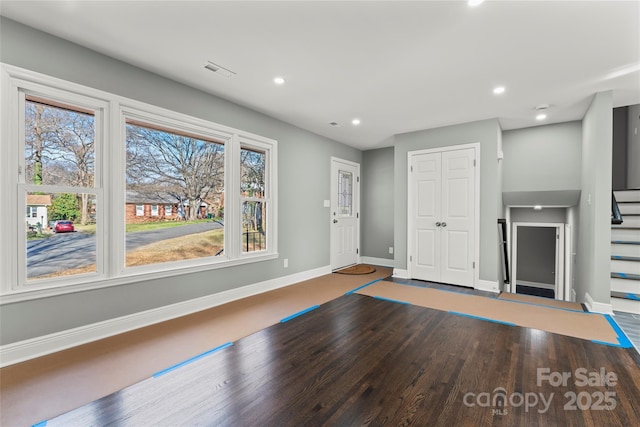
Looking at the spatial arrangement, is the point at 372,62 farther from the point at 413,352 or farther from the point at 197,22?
the point at 413,352

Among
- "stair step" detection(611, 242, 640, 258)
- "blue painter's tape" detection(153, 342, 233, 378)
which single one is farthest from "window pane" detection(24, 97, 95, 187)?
"stair step" detection(611, 242, 640, 258)

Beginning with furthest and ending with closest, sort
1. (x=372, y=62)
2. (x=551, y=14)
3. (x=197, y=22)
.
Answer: (x=372, y=62)
(x=197, y=22)
(x=551, y=14)

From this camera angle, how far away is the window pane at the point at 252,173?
3.95 metres

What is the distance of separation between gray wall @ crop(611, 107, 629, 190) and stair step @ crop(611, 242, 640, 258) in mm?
2557

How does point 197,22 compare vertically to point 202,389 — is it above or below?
above

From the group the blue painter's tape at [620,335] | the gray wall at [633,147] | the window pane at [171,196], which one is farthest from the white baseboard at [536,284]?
the window pane at [171,196]

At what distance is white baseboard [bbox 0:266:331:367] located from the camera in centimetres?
215

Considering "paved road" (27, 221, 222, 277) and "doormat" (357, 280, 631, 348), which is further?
"doormat" (357, 280, 631, 348)

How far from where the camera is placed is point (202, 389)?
6.02 ft

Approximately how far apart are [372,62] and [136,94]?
236 cm

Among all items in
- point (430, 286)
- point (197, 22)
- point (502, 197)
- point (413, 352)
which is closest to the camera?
point (197, 22)

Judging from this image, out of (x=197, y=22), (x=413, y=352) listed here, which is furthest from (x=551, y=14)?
(x=413, y=352)

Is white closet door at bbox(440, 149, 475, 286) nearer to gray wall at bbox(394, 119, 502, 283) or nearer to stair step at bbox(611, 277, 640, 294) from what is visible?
gray wall at bbox(394, 119, 502, 283)

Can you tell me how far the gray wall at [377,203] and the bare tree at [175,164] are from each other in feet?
11.7
